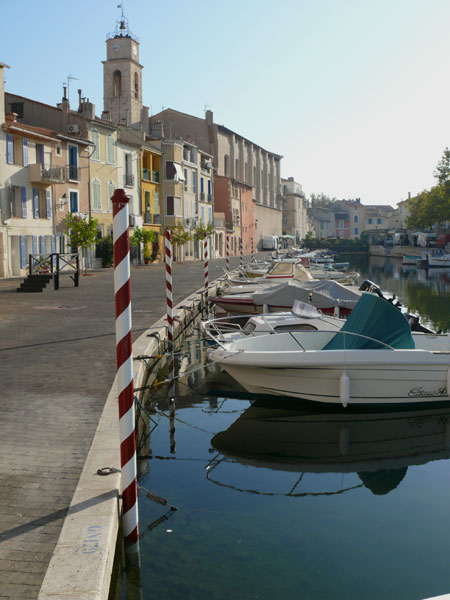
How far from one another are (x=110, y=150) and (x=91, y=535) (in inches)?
1761

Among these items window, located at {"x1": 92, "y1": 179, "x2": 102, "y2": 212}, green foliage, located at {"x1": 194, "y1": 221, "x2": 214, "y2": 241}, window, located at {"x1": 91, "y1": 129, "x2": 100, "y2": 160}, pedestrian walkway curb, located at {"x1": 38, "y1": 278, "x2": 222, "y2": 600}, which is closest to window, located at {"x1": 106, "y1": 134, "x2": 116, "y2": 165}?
window, located at {"x1": 91, "y1": 129, "x2": 100, "y2": 160}

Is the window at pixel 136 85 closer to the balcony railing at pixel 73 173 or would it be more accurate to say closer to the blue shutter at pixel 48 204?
the balcony railing at pixel 73 173

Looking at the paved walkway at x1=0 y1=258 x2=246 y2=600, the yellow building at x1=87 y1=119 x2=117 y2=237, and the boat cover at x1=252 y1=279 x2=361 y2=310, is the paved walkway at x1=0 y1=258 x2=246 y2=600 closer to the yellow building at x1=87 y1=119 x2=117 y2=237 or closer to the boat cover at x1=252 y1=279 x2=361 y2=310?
the boat cover at x1=252 y1=279 x2=361 y2=310

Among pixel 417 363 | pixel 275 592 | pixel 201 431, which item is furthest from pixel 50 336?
pixel 275 592

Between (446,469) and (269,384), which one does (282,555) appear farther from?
(269,384)

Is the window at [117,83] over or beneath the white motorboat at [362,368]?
over

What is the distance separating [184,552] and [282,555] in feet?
2.87

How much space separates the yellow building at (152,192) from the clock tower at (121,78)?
1155 cm

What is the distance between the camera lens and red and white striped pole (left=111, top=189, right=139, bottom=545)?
5.24 metres

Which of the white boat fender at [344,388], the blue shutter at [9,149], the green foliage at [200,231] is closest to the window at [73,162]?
the blue shutter at [9,149]

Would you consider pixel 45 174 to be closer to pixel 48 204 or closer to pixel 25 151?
pixel 25 151

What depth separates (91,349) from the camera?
41.1ft

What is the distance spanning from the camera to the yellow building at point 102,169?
4419 centimetres

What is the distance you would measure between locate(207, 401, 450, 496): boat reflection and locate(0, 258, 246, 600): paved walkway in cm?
203
